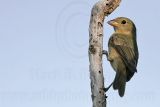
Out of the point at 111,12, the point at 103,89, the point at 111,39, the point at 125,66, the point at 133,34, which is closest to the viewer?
the point at 103,89

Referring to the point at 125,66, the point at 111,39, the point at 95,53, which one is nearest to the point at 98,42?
the point at 95,53

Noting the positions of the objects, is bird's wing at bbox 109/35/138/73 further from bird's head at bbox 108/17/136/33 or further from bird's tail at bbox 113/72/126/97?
bird's head at bbox 108/17/136/33

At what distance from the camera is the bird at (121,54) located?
23.2 ft

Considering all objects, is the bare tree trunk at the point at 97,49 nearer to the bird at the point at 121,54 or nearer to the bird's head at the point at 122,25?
the bird at the point at 121,54

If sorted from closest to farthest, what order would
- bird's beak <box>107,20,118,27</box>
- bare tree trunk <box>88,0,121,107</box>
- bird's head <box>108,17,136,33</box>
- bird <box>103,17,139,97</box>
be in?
bare tree trunk <box>88,0,121,107</box> < bird <box>103,17,139,97</box> < bird's beak <box>107,20,118,27</box> < bird's head <box>108,17,136,33</box>

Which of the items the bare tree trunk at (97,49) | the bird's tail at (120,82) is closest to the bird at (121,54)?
the bird's tail at (120,82)

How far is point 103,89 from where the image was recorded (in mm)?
5480

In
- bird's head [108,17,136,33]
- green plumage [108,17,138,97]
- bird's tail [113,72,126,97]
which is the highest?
bird's head [108,17,136,33]

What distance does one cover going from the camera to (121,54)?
7.52 m

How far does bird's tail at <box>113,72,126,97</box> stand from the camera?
22.2ft

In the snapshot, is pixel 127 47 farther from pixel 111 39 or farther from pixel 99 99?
pixel 99 99

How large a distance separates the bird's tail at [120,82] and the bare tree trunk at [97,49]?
127 cm

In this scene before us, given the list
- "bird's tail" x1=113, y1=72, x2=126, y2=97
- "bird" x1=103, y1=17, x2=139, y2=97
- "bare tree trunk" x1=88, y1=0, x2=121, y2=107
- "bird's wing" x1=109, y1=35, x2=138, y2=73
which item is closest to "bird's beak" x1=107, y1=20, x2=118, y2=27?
"bird" x1=103, y1=17, x2=139, y2=97

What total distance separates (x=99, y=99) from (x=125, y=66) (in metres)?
2.01
